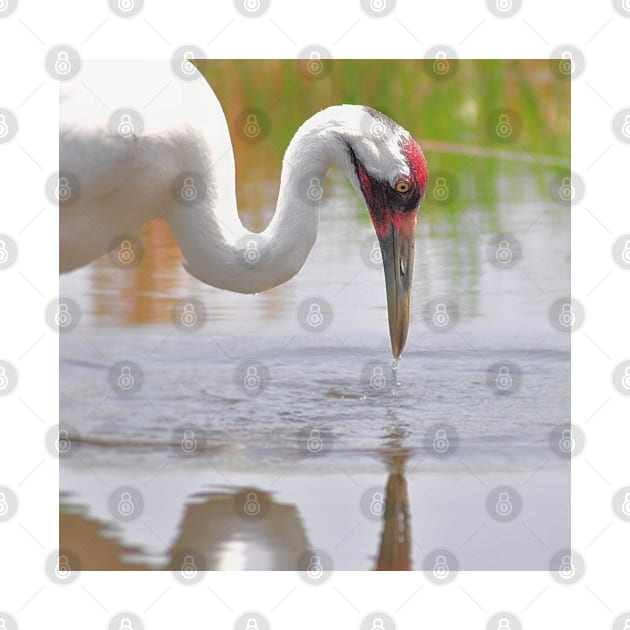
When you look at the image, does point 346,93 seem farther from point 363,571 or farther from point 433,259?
point 363,571

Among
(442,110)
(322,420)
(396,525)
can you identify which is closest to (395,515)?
(396,525)

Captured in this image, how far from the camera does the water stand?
4.62m

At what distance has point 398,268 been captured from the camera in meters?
5.15

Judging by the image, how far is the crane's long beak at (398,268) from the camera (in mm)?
5113

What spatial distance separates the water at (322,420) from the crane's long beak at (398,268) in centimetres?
43

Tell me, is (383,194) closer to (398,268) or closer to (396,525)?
(398,268)

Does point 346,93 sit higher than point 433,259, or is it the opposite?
point 346,93

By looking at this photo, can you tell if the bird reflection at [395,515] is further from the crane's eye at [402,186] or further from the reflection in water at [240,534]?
the crane's eye at [402,186]

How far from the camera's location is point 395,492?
488cm

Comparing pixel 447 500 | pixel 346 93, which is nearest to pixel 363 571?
pixel 447 500

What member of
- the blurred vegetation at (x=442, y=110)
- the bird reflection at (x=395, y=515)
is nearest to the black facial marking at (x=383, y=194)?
the bird reflection at (x=395, y=515)

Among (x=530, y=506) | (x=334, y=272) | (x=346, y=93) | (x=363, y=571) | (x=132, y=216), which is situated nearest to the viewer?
(x=363, y=571)

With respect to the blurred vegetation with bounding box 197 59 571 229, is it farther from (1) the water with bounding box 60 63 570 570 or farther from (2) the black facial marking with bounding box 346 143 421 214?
(2) the black facial marking with bounding box 346 143 421 214

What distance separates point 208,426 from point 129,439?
331 millimetres
